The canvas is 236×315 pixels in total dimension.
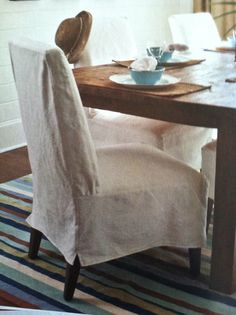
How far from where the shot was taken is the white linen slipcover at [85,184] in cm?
153

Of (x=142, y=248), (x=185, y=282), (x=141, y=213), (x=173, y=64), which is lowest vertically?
(x=185, y=282)

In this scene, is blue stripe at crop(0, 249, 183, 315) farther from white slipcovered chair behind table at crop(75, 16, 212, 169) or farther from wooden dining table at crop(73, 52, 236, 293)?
white slipcovered chair behind table at crop(75, 16, 212, 169)

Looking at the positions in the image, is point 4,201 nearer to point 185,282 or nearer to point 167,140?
point 167,140

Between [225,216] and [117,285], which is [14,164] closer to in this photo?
[117,285]

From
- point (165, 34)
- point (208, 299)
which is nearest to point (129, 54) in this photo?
point (208, 299)

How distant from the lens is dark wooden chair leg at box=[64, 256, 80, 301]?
1709 mm

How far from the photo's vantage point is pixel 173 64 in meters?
2.32

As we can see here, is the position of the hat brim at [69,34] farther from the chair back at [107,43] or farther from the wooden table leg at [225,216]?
the wooden table leg at [225,216]

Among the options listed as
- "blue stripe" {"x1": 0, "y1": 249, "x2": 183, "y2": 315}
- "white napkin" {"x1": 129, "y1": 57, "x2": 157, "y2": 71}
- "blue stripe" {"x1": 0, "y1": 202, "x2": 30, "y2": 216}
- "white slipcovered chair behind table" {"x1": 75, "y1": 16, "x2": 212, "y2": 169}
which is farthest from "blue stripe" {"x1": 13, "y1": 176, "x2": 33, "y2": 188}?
"white napkin" {"x1": 129, "y1": 57, "x2": 157, "y2": 71}

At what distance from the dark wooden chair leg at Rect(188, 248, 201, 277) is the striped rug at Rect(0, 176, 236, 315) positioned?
3 cm

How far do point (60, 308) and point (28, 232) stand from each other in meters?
0.61

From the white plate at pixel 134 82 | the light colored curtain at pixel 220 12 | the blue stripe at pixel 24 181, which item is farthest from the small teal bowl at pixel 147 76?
the light colored curtain at pixel 220 12

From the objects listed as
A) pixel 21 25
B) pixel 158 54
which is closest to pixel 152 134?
pixel 158 54

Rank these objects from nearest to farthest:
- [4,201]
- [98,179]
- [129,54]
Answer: [98,179], [4,201], [129,54]
